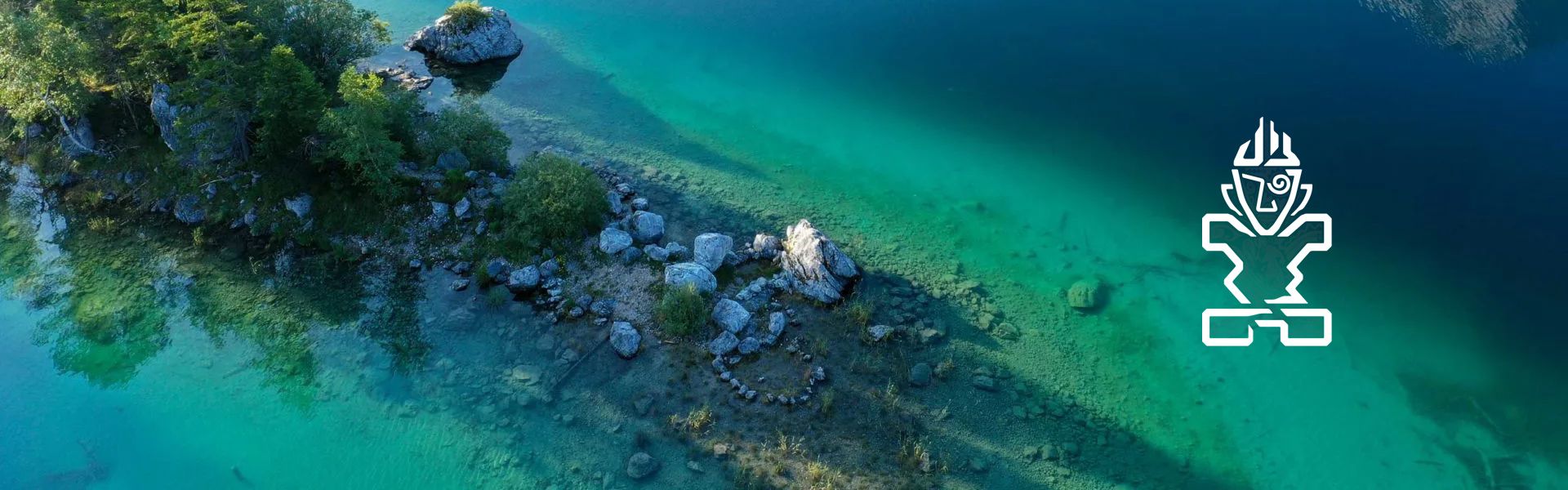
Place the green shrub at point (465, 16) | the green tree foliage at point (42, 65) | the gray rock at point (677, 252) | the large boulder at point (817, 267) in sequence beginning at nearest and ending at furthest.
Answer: the large boulder at point (817, 267), the gray rock at point (677, 252), the green tree foliage at point (42, 65), the green shrub at point (465, 16)

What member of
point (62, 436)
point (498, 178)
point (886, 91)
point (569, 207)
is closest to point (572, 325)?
point (569, 207)

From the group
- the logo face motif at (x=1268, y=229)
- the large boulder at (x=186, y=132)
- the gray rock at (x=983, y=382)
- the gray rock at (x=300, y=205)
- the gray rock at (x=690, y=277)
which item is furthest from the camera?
the gray rock at (x=300, y=205)

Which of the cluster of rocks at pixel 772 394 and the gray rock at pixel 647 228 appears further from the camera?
the gray rock at pixel 647 228

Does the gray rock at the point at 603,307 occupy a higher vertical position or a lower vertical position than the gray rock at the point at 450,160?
lower

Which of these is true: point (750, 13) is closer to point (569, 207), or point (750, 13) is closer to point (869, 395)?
point (569, 207)

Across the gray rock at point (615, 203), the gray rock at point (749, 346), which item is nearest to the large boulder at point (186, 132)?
the gray rock at point (615, 203)

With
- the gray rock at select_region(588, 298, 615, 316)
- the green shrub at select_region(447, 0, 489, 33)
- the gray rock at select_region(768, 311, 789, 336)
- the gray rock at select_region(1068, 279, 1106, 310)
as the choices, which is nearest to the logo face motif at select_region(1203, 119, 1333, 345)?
the gray rock at select_region(1068, 279, 1106, 310)

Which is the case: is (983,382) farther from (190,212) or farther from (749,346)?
(190,212)

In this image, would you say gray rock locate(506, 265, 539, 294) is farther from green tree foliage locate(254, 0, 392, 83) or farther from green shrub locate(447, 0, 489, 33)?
green shrub locate(447, 0, 489, 33)

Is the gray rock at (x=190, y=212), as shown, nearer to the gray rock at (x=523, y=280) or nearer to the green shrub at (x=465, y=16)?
the gray rock at (x=523, y=280)
